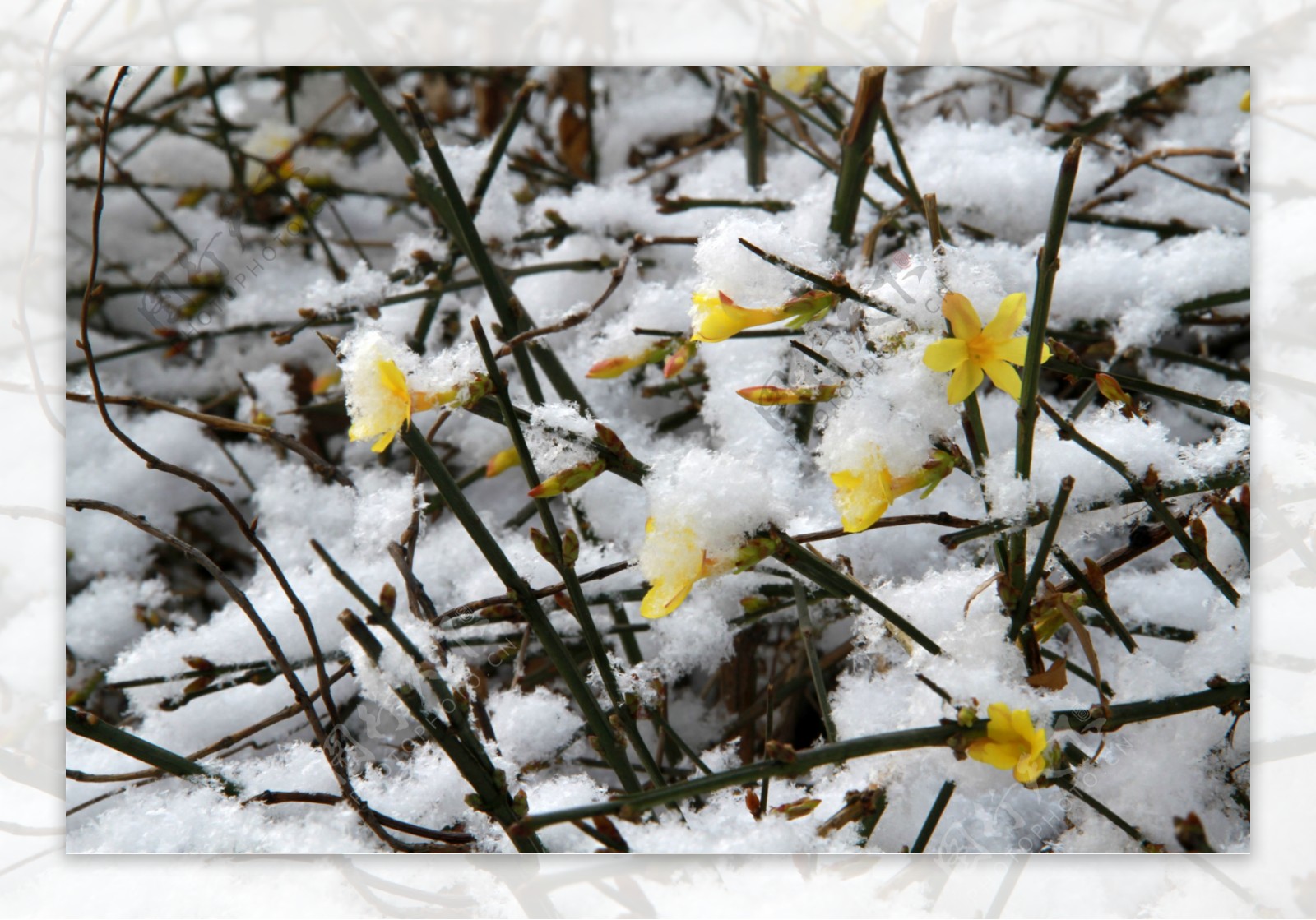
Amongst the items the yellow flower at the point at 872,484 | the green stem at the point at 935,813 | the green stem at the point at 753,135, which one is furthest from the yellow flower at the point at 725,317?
the green stem at the point at 753,135

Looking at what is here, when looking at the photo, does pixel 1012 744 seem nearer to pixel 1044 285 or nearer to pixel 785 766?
pixel 785 766

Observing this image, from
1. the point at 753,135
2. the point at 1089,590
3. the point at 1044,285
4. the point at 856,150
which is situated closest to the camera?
the point at 1044,285

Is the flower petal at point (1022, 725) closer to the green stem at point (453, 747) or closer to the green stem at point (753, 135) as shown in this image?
the green stem at point (453, 747)

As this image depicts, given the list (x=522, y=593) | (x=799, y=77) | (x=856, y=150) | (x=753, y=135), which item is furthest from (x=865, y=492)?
(x=753, y=135)

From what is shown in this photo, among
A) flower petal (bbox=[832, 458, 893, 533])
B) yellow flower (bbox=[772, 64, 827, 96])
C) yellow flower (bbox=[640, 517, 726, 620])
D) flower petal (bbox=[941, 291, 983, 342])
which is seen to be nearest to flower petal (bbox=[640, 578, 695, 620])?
yellow flower (bbox=[640, 517, 726, 620])

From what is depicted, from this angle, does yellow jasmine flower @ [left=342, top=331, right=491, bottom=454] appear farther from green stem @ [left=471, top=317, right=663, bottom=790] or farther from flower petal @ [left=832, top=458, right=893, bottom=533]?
flower petal @ [left=832, top=458, right=893, bottom=533]

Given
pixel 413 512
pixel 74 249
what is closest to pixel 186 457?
pixel 74 249

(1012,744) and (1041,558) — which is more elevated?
(1041,558)

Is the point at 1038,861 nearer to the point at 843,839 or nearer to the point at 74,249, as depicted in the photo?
the point at 843,839
